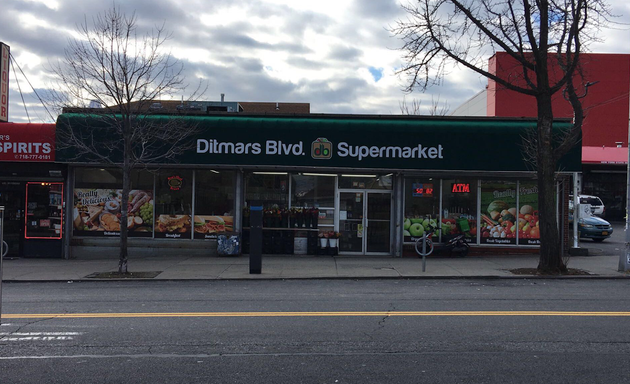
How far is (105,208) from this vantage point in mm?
17047

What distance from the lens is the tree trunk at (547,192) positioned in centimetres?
1330

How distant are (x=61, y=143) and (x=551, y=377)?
14573 mm

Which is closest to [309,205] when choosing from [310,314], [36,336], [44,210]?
[44,210]

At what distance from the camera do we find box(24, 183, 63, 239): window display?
1680cm

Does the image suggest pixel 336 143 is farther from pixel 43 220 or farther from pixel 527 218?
pixel 43 220

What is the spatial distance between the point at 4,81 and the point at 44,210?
454 cm

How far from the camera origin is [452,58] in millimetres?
13672

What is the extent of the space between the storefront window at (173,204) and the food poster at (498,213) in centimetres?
944

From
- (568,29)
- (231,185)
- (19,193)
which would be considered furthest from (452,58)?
(19,193)

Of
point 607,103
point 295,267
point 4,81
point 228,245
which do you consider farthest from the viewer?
point 607,103

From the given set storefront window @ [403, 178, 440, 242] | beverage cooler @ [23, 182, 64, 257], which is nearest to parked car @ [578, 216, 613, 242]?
storefront window @ [403, 178, 440, 242]

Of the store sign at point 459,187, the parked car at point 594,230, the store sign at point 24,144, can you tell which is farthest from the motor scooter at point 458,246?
the store sign at point 24,144

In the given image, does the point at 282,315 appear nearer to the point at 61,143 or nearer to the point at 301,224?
the point at 301,224

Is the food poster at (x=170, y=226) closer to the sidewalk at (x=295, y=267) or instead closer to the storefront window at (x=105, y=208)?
the storefront window at (x=105, y=208)
